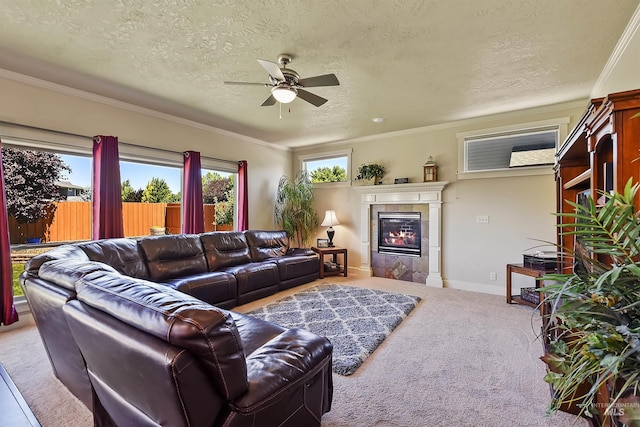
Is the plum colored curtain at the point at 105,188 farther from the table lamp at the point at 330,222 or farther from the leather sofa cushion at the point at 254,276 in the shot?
the table lamp at the point at 330,222

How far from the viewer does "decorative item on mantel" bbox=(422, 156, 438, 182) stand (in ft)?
15.6

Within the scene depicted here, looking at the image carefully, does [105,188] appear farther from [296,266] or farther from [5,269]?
[296,266]

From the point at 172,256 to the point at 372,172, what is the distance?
3.55 metres

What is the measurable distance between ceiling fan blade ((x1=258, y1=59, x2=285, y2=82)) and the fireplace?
11.3ft

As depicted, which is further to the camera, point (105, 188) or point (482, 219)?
point (482, 219)

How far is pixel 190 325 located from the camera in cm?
93

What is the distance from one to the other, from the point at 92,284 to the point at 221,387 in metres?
0.82

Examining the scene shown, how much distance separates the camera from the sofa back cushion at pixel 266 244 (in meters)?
4.67

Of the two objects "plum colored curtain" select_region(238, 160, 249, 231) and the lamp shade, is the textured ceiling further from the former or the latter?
the lamp shade

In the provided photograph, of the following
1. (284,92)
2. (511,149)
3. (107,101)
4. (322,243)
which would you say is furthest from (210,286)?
(511,149)

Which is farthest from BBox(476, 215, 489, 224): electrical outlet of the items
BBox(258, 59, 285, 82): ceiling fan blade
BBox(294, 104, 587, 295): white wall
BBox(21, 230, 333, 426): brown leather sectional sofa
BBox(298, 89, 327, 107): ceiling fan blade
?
BBox(21, 230, 333, 426): brown leather sectional sofa

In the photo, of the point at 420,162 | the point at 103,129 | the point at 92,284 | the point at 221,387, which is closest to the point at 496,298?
the point at 420,162

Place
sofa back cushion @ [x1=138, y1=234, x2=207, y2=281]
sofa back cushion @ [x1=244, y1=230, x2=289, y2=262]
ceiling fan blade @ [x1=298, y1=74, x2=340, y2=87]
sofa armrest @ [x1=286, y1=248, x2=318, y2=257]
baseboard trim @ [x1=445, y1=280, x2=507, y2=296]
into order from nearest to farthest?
ceiling fan blade @ [x1=298, y1=74, x2=340, y2=87], sofa back cushion @ [x1=138, y1=234, x2=207, y2=281], baseboard trim @ [x1=445, y1=280, x2=507, y2=296], sofa back cushion @ [x1=244, y1=230, x2=289, y2=262], sofa armrest @ [x1=286, y1=248, x2=318, y2=257]

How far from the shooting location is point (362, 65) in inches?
109
